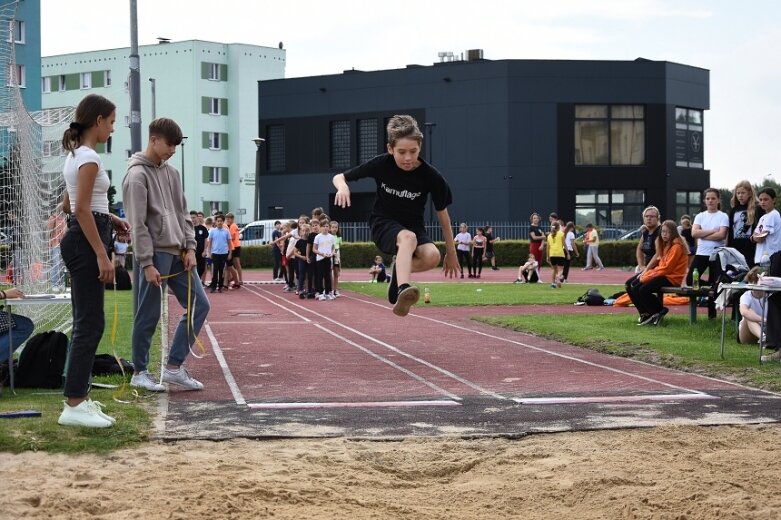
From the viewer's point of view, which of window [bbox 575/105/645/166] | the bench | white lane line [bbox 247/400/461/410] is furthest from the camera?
window [bbox 575/105/645/166]

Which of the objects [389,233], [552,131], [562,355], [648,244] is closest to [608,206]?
[552,131]

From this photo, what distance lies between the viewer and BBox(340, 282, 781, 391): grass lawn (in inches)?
393

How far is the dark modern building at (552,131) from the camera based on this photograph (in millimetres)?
48312

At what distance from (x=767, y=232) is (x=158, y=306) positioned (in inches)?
275

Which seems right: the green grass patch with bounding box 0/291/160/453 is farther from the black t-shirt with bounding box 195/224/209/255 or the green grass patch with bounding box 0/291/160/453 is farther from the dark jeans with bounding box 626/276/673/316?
the black t-shirt with bounding box 195/224/209/255

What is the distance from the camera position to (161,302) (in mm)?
8469

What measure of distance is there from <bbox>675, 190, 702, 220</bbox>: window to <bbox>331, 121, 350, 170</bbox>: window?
16124mm

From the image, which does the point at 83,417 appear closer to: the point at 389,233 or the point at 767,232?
the point at 389,233

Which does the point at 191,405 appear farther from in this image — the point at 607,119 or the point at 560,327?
the point at 607,119

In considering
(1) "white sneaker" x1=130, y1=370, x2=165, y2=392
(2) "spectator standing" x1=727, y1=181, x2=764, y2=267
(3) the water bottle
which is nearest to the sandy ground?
(1) "white sneaker" x1=130, y1=370, x2=165, y2=392

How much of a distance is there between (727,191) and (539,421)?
82767mm

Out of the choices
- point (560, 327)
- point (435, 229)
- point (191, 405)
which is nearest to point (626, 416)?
point (191, 405)

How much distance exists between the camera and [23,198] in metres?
11.2

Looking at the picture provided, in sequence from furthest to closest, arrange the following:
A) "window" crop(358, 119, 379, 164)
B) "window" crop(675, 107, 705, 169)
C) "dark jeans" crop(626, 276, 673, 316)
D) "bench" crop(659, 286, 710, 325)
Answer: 1. "window" crop(358, 119, 379, 164)
2. "window" crop(675, 107, 705, 169)
3. "dark jeans" crop(626, 276, 673, 316)
4. "bench" crop(659, 286, 710, 325)
